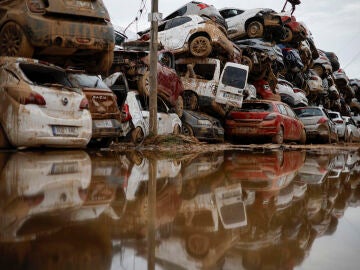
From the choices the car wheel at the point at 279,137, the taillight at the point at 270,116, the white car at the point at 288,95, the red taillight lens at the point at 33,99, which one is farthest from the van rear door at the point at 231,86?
the red taillight lens at the point at 33,99

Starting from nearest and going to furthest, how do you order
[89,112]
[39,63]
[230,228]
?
[230,228], [39,63], [89,112]

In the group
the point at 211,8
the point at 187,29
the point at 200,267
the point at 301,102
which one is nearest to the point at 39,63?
the point at 200,267

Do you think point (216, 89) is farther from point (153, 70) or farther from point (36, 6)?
point (36, 6)

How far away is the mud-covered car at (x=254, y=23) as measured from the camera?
20.7 meters

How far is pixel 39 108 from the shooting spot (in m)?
6.57

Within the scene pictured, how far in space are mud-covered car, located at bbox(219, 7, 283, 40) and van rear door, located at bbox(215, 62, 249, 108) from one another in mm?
8202

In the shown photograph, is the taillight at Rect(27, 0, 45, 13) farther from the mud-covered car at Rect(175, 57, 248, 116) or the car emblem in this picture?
the mud-covered car at Rect(175, 57, 248, 116)

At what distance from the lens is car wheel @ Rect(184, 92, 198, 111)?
13.2 meters

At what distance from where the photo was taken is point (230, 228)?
250 cm

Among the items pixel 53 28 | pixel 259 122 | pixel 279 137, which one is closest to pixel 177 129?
pixel 259 122

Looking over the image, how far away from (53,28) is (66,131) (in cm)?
202

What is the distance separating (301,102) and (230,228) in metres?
18.7

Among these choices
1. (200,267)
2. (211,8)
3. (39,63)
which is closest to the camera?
(200,267)

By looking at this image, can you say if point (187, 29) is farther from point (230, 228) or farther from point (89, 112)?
point (230, 228)
